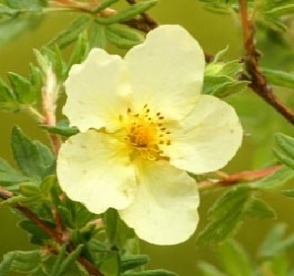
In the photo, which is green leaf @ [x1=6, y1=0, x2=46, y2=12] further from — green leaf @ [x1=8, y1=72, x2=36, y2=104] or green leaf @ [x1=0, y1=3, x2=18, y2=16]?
green leaf @ [x1=8, y1=72, x2=36, y2=104]

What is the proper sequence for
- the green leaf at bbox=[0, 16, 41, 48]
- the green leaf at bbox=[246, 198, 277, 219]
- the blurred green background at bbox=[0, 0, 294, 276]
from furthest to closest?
1. the blurred green background at bbox=[0, 0, 294, 276]
2. the green leaf at bbox=[0, 16, 41, 48]
3. the green leaf at bbox=[246, 198, 277, 219]

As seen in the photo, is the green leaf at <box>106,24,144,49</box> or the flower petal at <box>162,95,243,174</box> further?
the green leaf at <box>106,24,144,49</box>

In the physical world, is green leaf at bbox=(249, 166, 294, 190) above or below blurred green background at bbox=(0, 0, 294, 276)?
above

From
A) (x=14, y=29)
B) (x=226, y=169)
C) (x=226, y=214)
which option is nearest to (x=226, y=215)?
(x=226, y=214)

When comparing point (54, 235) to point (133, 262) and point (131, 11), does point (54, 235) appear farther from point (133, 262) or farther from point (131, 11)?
point (131, 11)

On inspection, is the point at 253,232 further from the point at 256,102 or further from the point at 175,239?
the point at 175,239

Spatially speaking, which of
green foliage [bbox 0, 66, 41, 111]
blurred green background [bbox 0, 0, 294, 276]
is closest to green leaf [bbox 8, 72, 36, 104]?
green foliage [bbox 0, 66, 41, 111]

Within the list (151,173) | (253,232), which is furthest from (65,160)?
(253,232)

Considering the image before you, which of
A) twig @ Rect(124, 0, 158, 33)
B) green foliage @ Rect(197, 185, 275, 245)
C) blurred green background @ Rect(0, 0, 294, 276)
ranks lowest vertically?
blurred green background @ Rect(0, 0, 294, 276)
